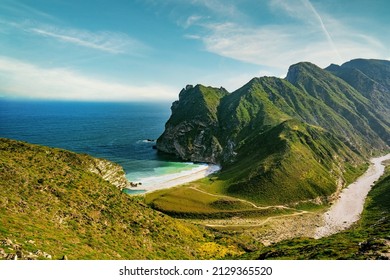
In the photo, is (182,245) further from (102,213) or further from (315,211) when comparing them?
(315,211)

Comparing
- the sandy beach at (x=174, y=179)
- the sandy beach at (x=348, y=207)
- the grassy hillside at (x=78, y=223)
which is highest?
the grassy hillside at (x=78, y=223)

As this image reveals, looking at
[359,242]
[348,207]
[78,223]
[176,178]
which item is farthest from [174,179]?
[78,223]

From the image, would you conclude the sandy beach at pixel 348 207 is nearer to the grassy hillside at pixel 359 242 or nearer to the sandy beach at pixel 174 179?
the grassy hillside at pixel 359 242

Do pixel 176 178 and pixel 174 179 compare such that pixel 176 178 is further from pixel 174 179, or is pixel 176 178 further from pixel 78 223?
pixel 78 223

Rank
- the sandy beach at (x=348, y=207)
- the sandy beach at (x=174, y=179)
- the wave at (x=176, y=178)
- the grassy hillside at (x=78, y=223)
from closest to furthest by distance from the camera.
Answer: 1. the grassy hillside at (x=78, y=223)
2. the sandy beach at (x=348, y=207)
3. the sandy beach at (x=174, y=179)
4. the wave at (x=176, y=178)

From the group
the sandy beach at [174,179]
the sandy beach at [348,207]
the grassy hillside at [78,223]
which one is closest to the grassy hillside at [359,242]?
the sandy beach at [348,207]

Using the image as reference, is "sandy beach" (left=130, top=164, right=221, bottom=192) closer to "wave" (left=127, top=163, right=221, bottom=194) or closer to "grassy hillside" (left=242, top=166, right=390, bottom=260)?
"wave" (left=127, top=163, right=221, bottom=194)
